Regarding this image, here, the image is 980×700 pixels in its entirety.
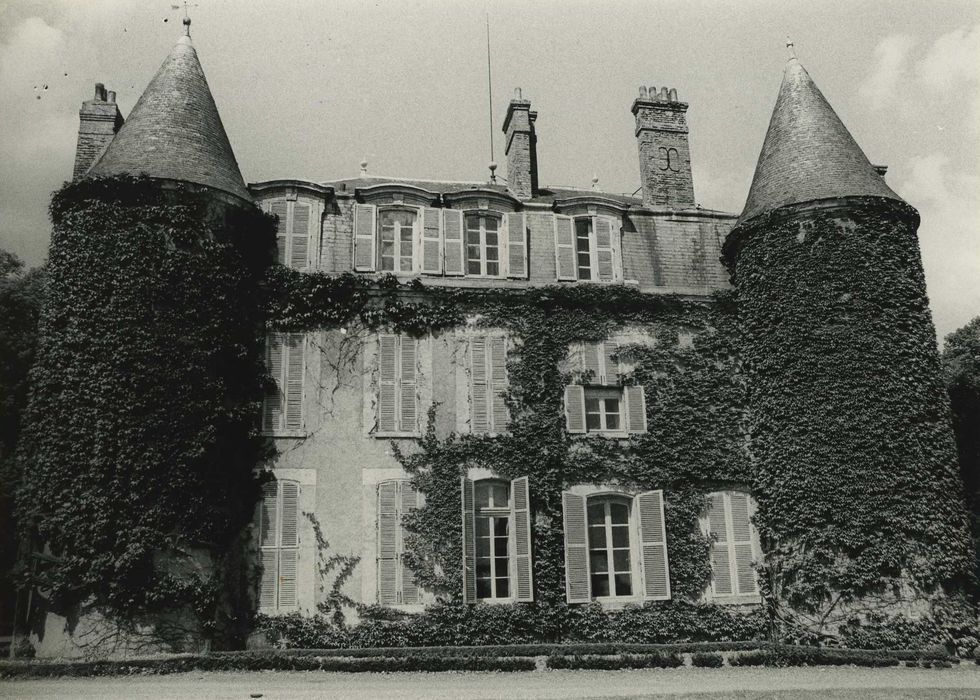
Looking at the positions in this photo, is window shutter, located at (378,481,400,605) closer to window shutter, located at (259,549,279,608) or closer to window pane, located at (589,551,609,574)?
window shutter, located at (259,549,279,608)

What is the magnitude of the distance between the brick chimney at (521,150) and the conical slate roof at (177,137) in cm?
609

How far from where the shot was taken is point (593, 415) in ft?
55.3

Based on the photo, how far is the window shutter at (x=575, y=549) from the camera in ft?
51.3

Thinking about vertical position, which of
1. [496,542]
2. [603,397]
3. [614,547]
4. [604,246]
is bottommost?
[614,547]

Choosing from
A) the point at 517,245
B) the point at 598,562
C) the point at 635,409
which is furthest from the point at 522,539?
the point at 517,245

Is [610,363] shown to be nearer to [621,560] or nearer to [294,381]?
[621,560]

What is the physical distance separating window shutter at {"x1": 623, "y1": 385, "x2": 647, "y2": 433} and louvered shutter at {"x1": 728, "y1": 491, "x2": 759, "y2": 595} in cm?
214

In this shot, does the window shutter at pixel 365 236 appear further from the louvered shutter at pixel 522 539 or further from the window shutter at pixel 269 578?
the window shutter at pixel 269 578

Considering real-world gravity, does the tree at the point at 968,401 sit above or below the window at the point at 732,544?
above

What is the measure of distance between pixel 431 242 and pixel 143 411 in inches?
245

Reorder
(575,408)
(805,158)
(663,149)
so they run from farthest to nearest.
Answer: (663,149)
(805,158)
(575,408)

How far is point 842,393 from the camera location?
627 inches

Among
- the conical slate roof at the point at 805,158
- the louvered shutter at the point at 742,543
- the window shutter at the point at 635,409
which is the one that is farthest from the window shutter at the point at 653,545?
the conical slate roof at the point at 805,158

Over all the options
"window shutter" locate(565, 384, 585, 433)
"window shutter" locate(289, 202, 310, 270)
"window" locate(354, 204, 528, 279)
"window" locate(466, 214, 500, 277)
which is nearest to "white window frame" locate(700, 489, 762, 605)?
"window shutter" locate(565, 384, 585, 433)
